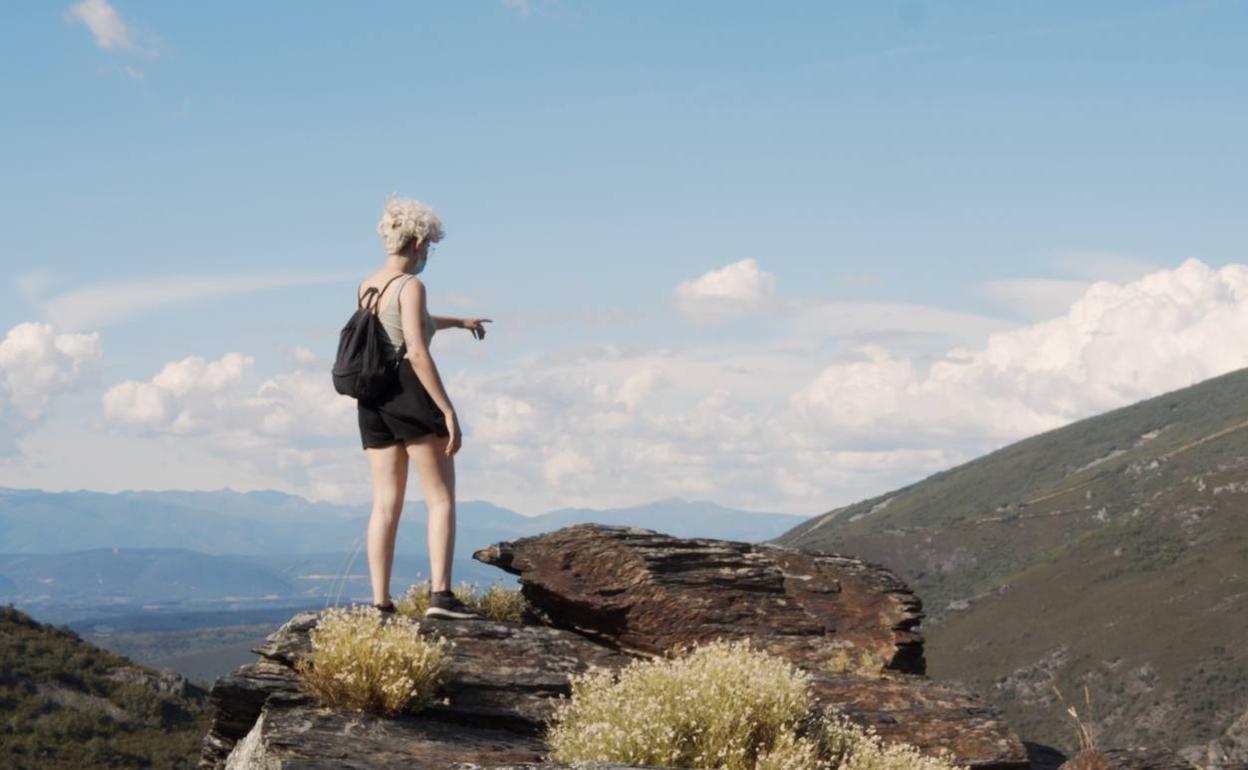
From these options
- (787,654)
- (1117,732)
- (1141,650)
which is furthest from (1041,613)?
(787,654)

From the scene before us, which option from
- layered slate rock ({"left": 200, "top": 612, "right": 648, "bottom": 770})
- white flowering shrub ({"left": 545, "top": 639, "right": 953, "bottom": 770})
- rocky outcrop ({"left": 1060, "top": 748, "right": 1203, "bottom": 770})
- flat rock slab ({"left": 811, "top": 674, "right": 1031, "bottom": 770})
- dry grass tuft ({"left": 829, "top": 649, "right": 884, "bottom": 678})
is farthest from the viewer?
rocky outcrop ({"left": 1060, "top": 748, "right": 1203, "bottom": 770})

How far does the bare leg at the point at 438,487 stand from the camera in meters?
11.2

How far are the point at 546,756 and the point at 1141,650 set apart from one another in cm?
15426

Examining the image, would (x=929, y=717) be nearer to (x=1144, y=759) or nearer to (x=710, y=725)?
(x=710, y=725)

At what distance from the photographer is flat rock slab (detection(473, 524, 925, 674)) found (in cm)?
1429

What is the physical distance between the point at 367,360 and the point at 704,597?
530cm

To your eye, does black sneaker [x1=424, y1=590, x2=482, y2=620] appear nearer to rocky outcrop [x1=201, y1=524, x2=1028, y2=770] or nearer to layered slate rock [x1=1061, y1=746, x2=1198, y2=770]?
rocky outcrop [x1=201, y1=524, x2=1028, y2=770]

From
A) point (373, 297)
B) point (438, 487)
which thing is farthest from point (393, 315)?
point (438, 487)

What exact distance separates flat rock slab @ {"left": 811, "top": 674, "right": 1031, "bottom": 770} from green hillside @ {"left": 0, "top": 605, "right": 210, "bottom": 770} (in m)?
38.7

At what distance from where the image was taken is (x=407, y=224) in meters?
11.3

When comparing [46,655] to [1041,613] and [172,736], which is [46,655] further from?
[1041,613]

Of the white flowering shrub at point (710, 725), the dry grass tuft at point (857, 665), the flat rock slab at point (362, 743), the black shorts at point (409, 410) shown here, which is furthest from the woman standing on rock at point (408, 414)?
the dry grass tuft at point (857, 665)

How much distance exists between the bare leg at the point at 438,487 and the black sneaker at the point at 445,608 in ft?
1.45

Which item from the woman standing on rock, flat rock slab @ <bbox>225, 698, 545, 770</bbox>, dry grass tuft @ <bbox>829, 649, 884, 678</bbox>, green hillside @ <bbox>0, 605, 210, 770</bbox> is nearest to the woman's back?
the woman standing on rock
